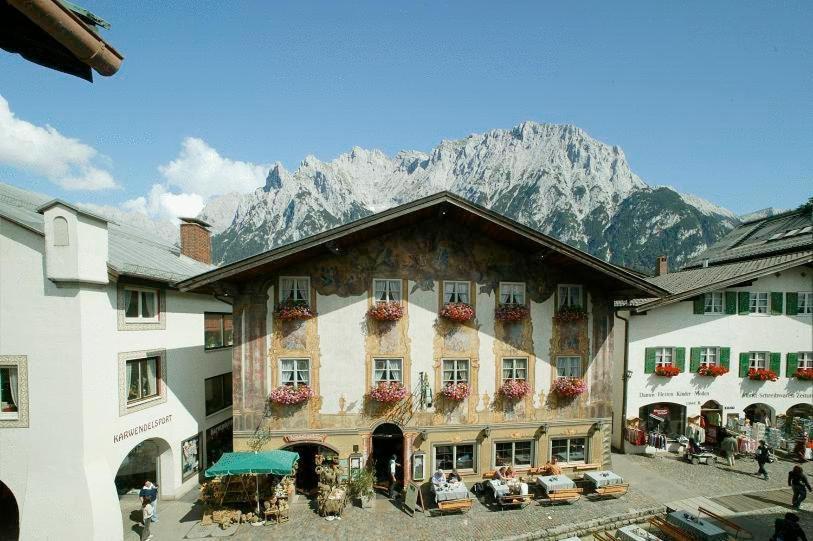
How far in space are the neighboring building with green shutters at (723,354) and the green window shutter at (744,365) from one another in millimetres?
53

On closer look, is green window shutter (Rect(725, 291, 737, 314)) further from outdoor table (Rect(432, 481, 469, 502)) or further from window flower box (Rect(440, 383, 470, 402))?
outdoor table (Rect(432, 481, 469, 502))

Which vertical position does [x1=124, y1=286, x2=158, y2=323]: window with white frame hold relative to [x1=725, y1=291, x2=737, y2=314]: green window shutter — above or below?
above

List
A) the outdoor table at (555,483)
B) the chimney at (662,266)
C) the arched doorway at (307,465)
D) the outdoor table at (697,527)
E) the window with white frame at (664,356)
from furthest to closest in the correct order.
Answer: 1. the chimney at (662,266)
2. the window with white frame at (664,356)
3. the arched doorway at (307,465)
4. the outdoor table at (555,483)
5. the outdoor table at (697,527)

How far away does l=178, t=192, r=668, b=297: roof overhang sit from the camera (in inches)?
528

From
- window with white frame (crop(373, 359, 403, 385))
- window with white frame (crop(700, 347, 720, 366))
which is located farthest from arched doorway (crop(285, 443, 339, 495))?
window with white frame (crop(700, 347, 720, 366))

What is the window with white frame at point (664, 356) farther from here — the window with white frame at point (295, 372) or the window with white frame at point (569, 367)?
the window with white frame at point (295, 372)

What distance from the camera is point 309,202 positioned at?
185 meters

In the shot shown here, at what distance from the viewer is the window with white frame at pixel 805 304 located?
20.5 m

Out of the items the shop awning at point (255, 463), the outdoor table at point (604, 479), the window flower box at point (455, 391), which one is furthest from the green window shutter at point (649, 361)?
the shop awning at point (255, 463)

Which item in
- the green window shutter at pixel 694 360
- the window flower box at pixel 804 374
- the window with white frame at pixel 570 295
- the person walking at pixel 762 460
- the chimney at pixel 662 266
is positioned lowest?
the person walking at pixel 762 460

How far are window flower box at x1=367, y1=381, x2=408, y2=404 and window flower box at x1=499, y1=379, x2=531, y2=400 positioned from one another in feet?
13.1

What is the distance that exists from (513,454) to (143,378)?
572 inches

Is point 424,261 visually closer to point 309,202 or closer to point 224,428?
point 224,428

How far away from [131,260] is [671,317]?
80.3 ft
